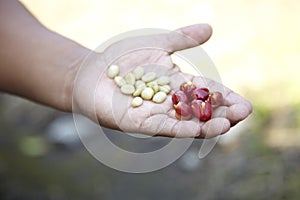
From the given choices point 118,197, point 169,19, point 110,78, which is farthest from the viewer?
point 169,19

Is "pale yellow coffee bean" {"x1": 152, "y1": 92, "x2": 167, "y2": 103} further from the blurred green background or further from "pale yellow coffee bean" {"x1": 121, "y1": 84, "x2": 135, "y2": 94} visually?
the blurred green background

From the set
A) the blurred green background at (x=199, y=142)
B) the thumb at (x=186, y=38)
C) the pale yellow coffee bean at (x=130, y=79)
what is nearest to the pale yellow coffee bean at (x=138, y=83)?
the pale yellow coffee bean at (x=130, y=79)

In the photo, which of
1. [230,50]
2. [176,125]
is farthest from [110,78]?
[230,50]

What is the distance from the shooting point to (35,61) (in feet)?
5.66

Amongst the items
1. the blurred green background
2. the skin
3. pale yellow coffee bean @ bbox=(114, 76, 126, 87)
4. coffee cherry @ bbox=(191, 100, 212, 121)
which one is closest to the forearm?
the skin

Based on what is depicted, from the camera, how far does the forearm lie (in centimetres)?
171

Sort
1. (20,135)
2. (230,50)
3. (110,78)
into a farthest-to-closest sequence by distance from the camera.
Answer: (230,50) → (20,135) → (110,78)

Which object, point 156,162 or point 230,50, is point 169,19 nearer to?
point 230,50

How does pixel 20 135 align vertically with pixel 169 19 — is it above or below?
below

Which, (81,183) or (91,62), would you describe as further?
(81,183)

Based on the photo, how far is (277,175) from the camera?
2.42m

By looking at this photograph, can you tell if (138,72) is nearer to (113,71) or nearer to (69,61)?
(113,71)

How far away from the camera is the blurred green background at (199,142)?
2.43 metres

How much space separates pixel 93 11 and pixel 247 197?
1.37 meters
